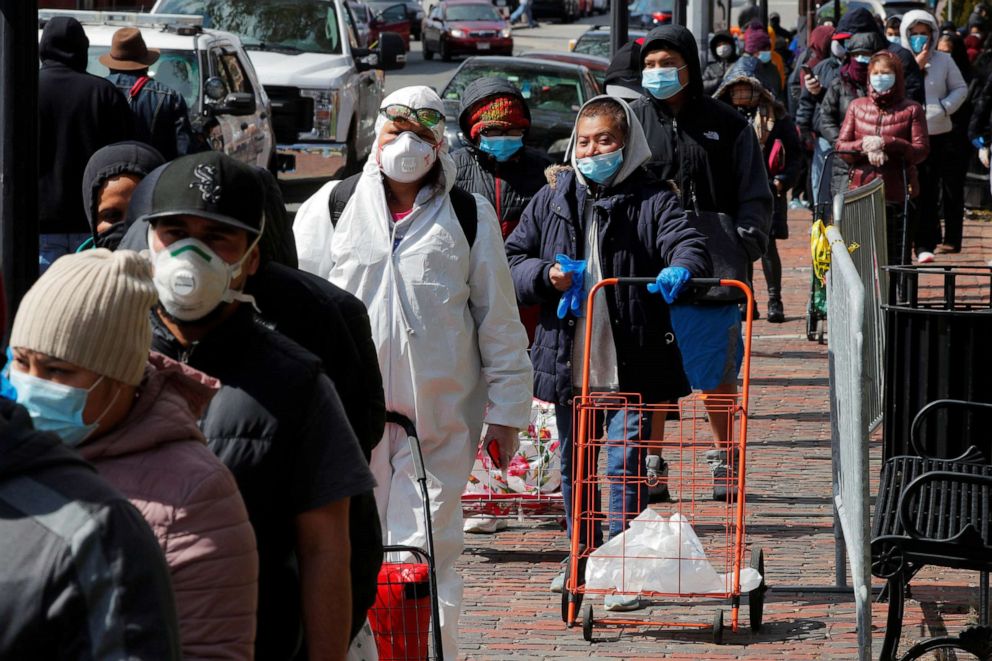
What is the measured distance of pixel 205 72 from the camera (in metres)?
14.2

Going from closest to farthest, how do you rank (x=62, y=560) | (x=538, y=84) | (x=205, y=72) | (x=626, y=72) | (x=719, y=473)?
(x=62, y=560) → (x=719, y=473) → (x=626, y=72) → (x=205, y=72) → (x=538, y=84)

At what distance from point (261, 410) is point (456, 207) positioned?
237 cm

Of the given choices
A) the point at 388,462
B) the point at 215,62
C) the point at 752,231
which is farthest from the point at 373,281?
the point at 215,62

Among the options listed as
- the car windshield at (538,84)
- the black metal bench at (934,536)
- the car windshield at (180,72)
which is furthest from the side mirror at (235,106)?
the black metal bench at (934,536)

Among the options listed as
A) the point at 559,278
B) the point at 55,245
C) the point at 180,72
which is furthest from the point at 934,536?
the point at 180,72

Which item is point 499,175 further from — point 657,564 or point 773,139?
point 773,139

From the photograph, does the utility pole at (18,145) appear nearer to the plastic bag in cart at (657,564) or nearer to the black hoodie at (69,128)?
the plastic bag in cart at (657,564)

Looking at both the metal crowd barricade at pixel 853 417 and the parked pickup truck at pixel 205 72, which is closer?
the metal crowd barricade at pixel 853 417

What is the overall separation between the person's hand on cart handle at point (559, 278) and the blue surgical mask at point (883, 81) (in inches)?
263

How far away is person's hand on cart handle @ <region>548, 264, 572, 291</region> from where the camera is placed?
6.09 m

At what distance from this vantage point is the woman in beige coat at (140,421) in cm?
236

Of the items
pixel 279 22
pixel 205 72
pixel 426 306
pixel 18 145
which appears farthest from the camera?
pixel 279 22

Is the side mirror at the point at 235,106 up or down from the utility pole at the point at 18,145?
up

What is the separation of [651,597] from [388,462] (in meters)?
1.51
